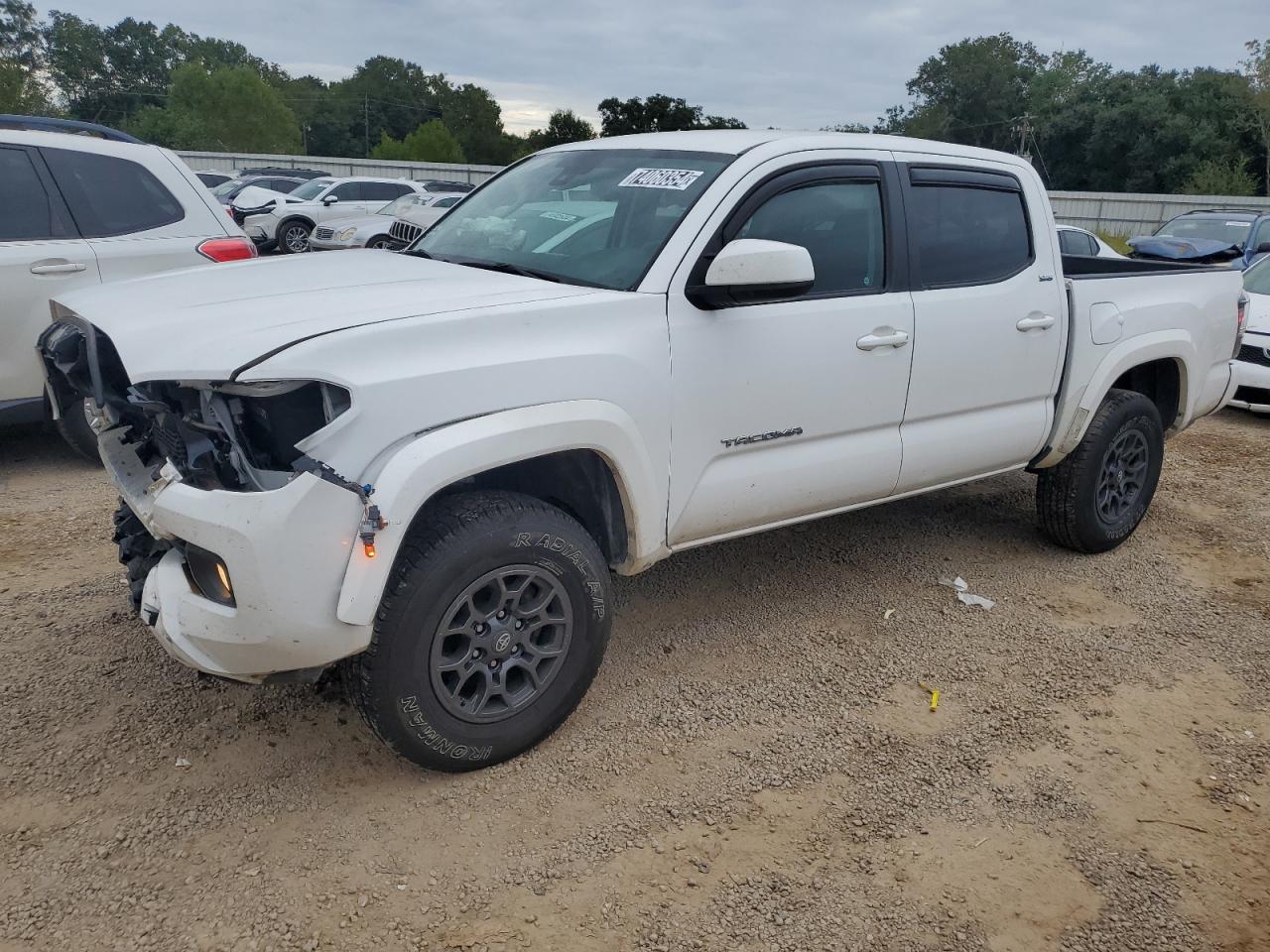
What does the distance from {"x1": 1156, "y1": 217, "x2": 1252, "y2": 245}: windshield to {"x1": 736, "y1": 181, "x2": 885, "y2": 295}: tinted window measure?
11.2 m

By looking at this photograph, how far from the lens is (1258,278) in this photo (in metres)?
9.19

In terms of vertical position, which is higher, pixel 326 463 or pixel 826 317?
pixel 826 317

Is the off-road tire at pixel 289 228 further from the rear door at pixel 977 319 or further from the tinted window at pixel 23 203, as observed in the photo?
the rear door at pixel 977 319

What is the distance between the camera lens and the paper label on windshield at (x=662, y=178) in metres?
3.39

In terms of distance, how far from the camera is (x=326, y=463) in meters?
2.42

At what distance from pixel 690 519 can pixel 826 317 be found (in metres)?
0.89

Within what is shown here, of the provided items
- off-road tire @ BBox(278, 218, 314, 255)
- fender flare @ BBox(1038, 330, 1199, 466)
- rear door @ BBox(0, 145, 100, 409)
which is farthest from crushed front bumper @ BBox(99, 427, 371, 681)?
A: off-road tire @ BBox(278, 218, 314, 255)

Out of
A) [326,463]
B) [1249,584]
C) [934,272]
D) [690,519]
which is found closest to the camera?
[326,463]

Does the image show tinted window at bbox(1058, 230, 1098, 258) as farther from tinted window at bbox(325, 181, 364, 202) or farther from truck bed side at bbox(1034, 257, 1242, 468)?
tinted window at bbox(325, 181, 364, 202)

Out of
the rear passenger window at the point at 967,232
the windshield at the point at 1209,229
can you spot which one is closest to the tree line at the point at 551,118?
the windshield at the point at 1209,229

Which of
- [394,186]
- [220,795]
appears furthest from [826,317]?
[394,186]

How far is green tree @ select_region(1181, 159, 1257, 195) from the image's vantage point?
3834 centimetres

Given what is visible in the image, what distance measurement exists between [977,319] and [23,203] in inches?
197

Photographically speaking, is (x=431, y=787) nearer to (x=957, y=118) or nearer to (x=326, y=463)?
(x=326, y=463)
